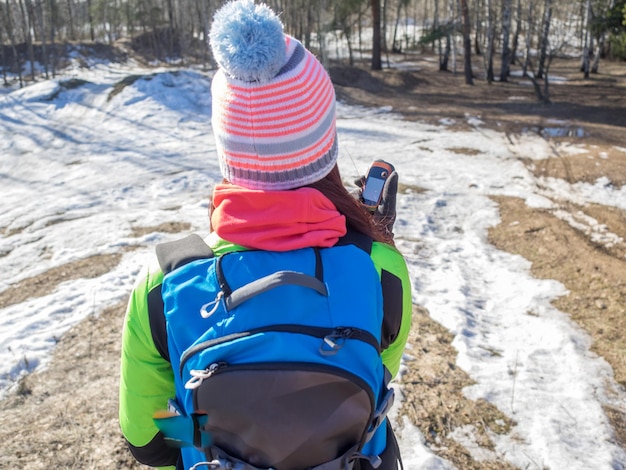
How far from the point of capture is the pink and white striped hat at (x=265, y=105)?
1.21 metres

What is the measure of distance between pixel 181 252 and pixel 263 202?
0.21 m

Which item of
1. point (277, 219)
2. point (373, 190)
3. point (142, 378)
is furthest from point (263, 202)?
point (373, 190)

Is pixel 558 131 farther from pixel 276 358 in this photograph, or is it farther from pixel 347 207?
pixel 276 358

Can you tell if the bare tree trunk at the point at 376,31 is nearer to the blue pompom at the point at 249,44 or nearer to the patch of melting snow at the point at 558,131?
the patch of melting snow at the point at 558,131

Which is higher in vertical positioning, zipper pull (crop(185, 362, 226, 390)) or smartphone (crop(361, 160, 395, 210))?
smartphone (crop(361, 160, 395, 210))

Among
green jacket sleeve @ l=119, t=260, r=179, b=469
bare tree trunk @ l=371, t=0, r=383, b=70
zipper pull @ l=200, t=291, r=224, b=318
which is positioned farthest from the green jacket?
bare tree trunk @ l=371, t=0, r=383, b=70

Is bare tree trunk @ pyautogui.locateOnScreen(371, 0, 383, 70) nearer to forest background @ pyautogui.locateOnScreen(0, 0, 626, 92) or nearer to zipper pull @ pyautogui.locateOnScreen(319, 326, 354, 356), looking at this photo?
forest background @ pyautogui.locateOnScreen(0, 0, 626, 92)

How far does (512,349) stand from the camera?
4.01m

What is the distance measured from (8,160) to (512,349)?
38.3ft

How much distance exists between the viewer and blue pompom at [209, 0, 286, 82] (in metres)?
1.19

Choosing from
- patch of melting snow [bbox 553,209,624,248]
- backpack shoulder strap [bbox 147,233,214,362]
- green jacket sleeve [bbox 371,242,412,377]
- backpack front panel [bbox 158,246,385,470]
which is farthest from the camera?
patch of melting snow [bbox 553,209,624,248]

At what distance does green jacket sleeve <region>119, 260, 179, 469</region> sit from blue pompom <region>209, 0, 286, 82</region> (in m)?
0.48

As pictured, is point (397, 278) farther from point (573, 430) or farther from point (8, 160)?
point (8, 160)

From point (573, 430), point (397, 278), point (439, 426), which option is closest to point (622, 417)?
point (573, 430)
